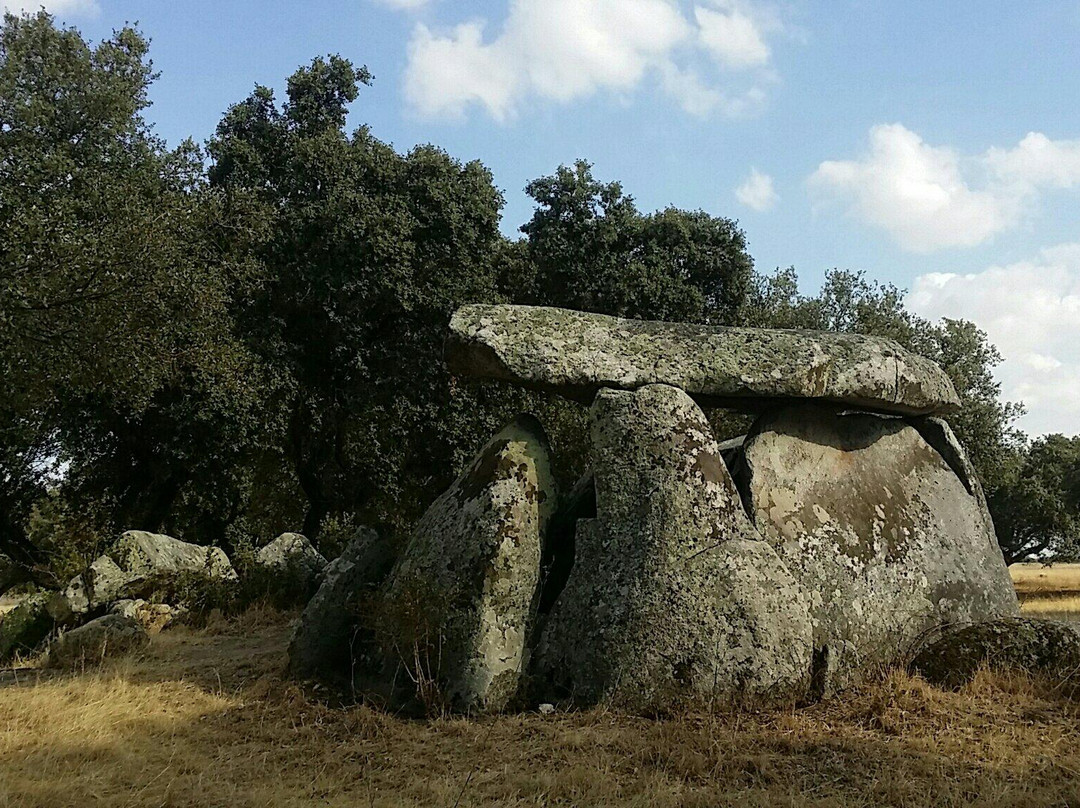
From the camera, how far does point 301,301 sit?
19234 millimetres

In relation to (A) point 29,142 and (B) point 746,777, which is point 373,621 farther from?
(A) point 29,142

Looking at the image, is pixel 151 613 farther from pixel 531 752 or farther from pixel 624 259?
pixel 624 259

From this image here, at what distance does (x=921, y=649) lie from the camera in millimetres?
9438

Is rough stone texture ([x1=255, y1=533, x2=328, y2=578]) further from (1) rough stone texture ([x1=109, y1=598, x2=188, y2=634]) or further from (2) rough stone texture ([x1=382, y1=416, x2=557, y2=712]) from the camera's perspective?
(2) rough stone texture ([x1=382, y1=416, x2=557, y2=712])

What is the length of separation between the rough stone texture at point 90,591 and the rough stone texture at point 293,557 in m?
2.29

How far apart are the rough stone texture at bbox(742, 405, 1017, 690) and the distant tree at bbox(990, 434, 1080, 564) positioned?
17251 millimetres

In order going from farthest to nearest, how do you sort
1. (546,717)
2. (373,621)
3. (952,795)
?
(373,621)
(546,717)
(952,795)

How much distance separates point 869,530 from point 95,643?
359 inches

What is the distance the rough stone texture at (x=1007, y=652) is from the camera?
8.65 m

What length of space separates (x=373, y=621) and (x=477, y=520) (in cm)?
141


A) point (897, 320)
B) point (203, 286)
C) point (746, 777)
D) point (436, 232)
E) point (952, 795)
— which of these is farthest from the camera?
point (897, 320)

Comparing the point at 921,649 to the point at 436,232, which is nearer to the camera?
the point at 921,649

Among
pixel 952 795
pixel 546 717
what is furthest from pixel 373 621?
pixel 952 795

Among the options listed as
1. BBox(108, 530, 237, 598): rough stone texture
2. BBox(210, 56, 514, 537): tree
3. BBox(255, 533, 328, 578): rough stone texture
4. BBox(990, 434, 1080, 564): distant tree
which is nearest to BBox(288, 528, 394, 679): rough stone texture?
BBox(108, 530, 237, 598): rough stone texture
